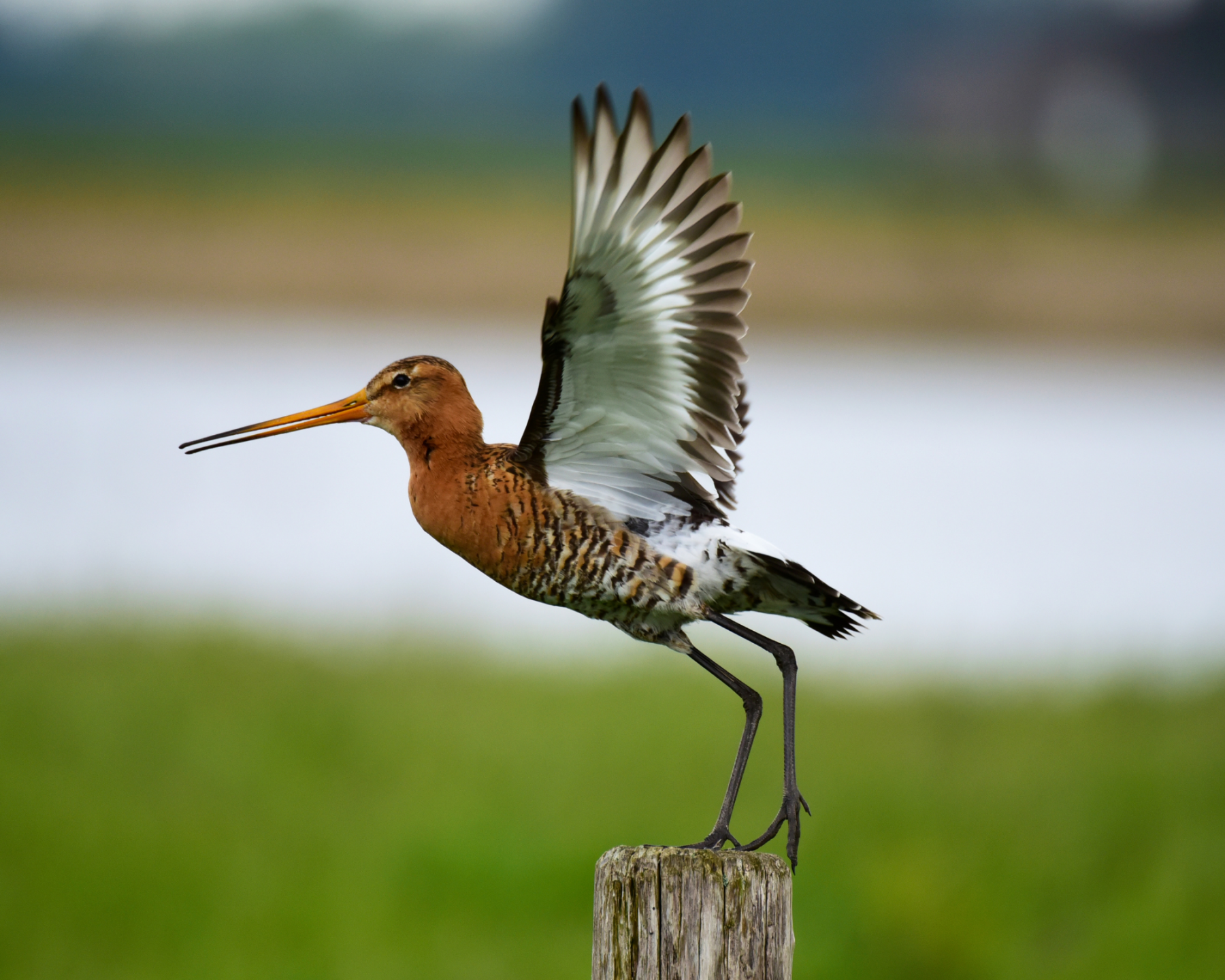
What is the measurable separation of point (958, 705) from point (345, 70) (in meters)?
44.7

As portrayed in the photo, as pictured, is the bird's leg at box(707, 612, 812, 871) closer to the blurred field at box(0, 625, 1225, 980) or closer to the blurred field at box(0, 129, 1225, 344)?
the blurred field at box(0, 625, 1225, 980)

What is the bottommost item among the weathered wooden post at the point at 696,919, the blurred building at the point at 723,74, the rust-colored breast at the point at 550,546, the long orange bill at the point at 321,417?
Result: the weathered wooden post at the point at 696,919

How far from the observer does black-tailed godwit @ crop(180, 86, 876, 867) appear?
14.0 feet

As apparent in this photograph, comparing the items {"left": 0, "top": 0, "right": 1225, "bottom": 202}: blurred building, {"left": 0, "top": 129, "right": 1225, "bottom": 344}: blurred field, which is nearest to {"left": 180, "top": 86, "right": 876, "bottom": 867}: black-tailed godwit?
{"left": 0, "top": 129, "right": 1225, "bottom": 344}: blurred field

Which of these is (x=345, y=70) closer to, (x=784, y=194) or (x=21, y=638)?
(x=784, y=194)

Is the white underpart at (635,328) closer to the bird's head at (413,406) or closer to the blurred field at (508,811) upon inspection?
the bird's head at (413,406)

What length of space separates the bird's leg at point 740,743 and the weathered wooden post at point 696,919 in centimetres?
44

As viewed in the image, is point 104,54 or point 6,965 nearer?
point 6,965

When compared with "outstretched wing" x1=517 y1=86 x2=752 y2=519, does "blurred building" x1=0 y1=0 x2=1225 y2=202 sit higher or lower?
higher

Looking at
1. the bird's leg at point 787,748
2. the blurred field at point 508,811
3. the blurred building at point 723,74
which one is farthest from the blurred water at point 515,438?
Result: the blurred building at point 723,74

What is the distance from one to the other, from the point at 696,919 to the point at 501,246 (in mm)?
21190

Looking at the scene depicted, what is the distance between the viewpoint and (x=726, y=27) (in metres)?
69.2

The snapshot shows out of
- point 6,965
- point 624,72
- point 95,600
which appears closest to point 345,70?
point 624,72

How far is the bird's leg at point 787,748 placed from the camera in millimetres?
4391
